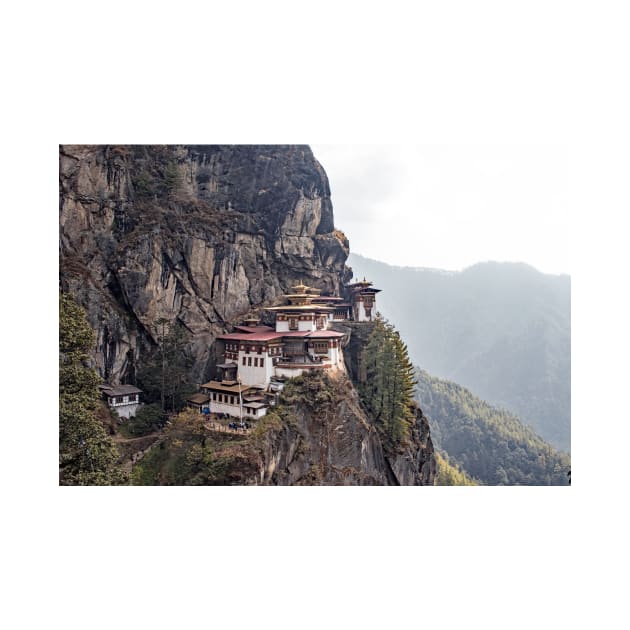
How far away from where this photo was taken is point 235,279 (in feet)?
44.2

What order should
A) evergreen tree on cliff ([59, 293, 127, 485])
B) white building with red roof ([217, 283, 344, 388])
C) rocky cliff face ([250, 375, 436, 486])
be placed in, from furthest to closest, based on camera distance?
1. white building with red roof ([217, 283, 344, 388])
2. rocky cliff face ([250, 375, 436, 486])
3. evergreen tree on cliff ([59, 293, 127, 485])

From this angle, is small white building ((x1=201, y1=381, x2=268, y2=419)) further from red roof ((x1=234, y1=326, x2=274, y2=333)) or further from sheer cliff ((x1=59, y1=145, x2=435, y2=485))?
red roof ((x1=234, y1=326, x2=274, y2=333))

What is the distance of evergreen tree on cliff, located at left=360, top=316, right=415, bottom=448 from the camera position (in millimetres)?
12031

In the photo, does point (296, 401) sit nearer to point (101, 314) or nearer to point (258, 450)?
point (258, 450)

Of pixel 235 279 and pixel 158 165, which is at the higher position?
pixel 158 165

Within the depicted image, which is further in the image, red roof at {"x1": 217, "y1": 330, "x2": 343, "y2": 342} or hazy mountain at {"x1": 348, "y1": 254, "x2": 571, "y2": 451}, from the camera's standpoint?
hazy mountain at {"x1": 348, "y1": 254, "x2": 571, "y2": 451}

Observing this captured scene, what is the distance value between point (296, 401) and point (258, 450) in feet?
5.94

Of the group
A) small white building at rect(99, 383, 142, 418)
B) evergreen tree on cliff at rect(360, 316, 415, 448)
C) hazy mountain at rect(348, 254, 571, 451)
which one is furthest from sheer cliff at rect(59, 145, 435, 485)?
hazy mountain at rect(348, 254, 571, 451)

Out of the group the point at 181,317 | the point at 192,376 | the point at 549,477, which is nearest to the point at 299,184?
the point at 181,317

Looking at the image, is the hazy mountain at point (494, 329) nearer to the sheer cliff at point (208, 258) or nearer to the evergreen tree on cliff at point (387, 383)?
the sheer cliff at point (208, 258)

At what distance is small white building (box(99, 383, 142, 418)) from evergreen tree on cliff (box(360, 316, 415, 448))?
6736 millimetres

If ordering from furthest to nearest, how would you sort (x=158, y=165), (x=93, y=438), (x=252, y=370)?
1. (x=158, y=165)
2. (x=252, y=370)
3. (x=93, y=438)

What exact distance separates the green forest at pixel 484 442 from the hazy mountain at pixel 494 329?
1762cm

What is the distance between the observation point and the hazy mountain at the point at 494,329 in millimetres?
51594
